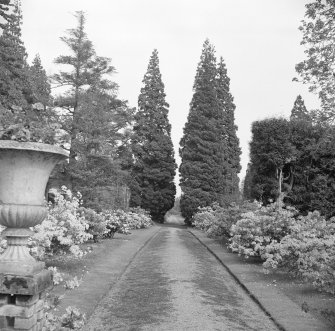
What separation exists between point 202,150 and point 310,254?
1351 inches

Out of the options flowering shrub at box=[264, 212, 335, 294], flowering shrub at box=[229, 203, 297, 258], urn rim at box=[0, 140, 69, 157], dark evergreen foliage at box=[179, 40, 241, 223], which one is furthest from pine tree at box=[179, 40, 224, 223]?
urn rim at box=[0, 140, 69, 157]

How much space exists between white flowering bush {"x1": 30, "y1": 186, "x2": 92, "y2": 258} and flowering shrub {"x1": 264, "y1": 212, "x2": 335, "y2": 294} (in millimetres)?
5084

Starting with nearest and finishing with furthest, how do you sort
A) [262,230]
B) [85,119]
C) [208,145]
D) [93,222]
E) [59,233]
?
[59,233]
[262,230]
[93,222]
[85,119]
[208,145]

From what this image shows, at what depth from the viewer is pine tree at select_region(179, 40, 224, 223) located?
44.0 metres

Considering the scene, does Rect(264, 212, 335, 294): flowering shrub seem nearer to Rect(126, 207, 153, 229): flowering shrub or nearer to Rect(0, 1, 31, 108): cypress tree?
Rect(0, 1, 31, 108): cypress tree

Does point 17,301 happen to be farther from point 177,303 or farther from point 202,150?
point 202,150

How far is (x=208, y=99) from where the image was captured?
4694cm

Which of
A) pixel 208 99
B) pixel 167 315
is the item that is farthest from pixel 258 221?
pixel 208 99

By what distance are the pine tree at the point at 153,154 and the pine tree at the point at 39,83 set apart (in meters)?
11.2

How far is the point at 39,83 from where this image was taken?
4131cm

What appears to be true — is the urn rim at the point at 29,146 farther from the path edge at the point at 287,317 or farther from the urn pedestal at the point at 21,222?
the path edge at the point at 287,317

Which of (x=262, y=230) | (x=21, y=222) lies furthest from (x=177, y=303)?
(x=262, y=230)

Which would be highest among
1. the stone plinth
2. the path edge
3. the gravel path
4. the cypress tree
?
the cypress tree

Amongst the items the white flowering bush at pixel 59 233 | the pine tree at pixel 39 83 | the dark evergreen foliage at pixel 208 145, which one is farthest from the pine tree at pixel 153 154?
the white flowering bush at pixel 59 233
